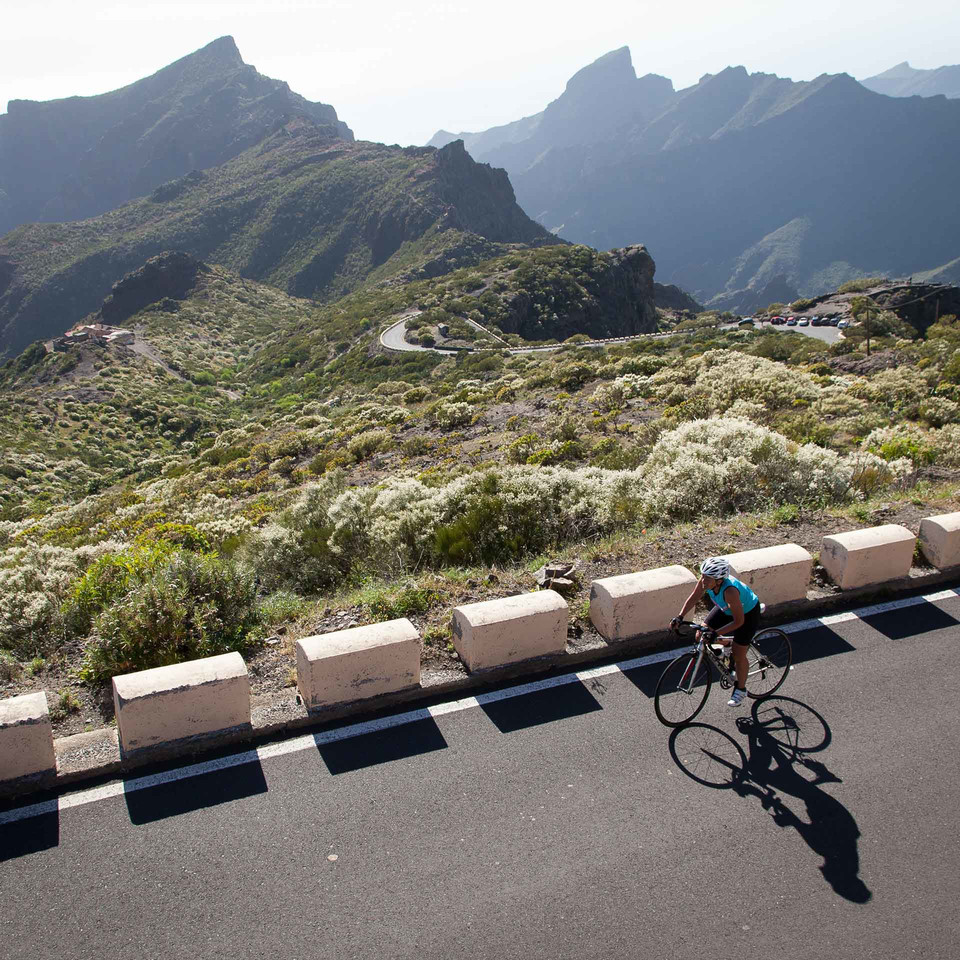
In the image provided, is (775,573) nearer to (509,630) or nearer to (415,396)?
(509,630)

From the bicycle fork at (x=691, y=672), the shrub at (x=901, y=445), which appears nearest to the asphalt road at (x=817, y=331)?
the shrub at (x=901, y=445)

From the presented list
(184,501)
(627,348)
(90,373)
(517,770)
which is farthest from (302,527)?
(90,373)

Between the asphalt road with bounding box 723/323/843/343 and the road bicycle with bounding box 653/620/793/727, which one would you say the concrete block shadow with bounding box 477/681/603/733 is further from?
the asphalt road with bounding box 723/323/843/343

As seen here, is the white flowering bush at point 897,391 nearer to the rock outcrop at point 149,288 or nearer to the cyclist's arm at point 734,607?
the cyclist's arm at point 734,607

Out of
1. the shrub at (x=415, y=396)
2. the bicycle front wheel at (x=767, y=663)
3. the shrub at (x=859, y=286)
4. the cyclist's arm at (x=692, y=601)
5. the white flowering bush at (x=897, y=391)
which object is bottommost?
the shrub at (x=859, y=286)

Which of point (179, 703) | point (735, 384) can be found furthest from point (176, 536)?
point (735, 384)

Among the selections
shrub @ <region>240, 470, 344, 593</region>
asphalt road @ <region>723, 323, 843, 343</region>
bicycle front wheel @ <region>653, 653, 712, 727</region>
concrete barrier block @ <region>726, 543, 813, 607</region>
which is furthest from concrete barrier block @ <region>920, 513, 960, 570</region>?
asphalt road @ <region>723, 323, 843, 343</region>

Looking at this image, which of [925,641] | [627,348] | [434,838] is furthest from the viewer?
[627,348]

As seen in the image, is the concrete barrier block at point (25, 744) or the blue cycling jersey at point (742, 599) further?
the blue cycling jersey at point (742, 599)

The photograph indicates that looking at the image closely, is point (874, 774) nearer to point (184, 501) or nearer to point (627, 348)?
point (184, 501)

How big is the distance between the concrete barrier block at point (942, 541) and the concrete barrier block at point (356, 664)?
5.54 metres

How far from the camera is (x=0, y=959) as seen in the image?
11.4 ft

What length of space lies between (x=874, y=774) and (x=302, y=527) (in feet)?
26.1

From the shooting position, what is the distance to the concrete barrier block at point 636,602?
623 centimetres
